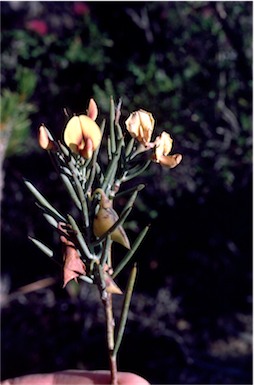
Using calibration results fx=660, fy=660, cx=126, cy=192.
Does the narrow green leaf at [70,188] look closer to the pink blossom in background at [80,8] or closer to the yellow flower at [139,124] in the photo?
the yellow flower at [139,124]

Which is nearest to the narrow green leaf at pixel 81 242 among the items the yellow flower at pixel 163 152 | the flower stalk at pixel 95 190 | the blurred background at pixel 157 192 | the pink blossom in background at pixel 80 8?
the flower stalk at pixel 95 190

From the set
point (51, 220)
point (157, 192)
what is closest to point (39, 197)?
point (51, 220)

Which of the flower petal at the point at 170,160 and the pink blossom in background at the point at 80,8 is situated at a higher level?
the pink blossom in background at the point at 80,8

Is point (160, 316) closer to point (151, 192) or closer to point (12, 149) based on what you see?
point (151, 192)

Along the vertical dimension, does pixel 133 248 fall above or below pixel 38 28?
below

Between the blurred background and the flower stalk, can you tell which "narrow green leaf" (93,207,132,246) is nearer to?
the flower stalk

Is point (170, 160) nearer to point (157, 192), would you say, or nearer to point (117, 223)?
point (117, 223)
